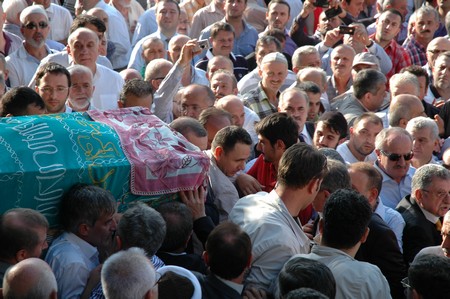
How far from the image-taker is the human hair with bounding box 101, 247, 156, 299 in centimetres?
412

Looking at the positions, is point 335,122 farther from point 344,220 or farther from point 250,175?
point 344,220

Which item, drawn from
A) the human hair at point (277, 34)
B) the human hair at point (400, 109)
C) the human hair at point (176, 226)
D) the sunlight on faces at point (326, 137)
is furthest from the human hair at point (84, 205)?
the human hair at point (277, 34)

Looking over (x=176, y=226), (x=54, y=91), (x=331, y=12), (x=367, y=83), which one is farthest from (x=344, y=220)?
(x=331, y=12)

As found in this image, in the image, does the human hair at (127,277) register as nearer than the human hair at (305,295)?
No

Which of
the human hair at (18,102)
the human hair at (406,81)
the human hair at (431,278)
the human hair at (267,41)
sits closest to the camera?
the human hair at (431,278)

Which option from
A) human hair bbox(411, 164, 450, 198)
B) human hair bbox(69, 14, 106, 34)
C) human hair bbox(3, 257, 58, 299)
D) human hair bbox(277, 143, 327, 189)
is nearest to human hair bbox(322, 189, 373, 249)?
human hair bbox(277, 143, 327, 189)

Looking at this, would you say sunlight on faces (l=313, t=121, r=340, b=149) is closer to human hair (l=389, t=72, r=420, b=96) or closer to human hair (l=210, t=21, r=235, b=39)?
human hair (l=389, t=72, r=420, b=96)

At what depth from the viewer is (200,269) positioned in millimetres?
5051

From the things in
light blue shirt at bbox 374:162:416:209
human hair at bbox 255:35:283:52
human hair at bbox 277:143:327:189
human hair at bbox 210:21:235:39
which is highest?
human hair at bbox 277:143:327:189

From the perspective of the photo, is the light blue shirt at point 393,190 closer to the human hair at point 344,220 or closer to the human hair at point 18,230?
the human hair at point 344,220

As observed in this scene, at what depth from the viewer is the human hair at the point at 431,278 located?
4602 mm

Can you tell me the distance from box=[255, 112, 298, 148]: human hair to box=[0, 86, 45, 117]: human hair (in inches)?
59.9

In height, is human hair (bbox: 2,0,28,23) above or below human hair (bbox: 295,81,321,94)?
above

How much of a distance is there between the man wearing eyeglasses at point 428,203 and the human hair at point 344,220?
60.7 inches
